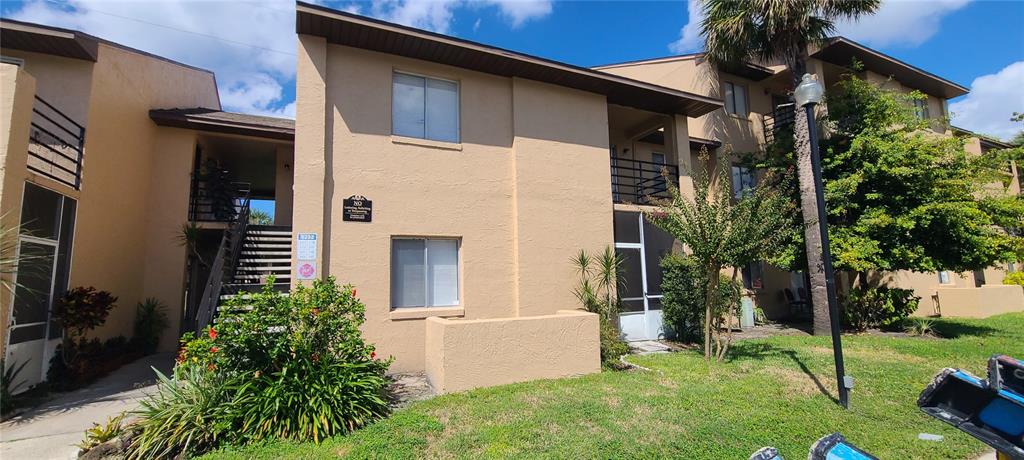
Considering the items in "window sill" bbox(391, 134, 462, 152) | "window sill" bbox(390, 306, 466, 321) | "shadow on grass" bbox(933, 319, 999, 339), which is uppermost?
"window sill" bbox(391, 134, 462, 152)

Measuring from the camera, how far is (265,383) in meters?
5.60

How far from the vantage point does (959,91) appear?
1972 cm

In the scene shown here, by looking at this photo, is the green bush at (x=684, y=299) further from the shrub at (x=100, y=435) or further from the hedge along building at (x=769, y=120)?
the shrub at (x=100, y=435)

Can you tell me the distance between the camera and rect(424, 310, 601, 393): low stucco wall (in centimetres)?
712

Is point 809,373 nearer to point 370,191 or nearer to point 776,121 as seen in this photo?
point 370,191

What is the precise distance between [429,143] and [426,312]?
3.43 m

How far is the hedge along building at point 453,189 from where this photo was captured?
7988mm

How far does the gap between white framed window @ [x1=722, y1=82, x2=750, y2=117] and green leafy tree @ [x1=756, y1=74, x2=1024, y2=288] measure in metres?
3.79

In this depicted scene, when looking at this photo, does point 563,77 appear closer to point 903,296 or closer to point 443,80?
point 443,80

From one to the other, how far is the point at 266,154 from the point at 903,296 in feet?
64.3

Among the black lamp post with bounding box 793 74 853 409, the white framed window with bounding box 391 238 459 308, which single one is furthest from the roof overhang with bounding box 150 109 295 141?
the black lamp post with bounding box 793 74 853 409

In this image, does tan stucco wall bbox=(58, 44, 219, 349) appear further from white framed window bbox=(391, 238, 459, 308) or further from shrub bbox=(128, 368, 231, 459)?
white framed window bbox=(391, 238, 459, 308)

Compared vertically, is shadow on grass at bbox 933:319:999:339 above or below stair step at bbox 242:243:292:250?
below

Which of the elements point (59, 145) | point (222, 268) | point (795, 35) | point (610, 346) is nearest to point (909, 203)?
point (795, 35)
